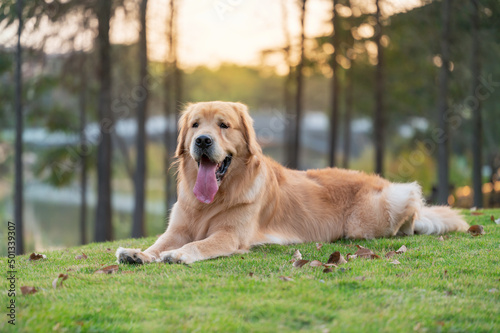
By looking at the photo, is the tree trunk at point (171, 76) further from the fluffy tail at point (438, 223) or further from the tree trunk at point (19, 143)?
the fluffy tail at point (438, 223)

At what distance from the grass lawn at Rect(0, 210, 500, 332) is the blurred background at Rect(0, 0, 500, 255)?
559cm

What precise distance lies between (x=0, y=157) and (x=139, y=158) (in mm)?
14738

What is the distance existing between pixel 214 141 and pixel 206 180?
0.42 meters

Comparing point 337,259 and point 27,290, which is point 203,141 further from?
point 27,290

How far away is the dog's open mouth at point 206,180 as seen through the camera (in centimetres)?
Result: 546

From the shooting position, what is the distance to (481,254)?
16.7 ft

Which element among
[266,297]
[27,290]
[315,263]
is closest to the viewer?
[266,297]

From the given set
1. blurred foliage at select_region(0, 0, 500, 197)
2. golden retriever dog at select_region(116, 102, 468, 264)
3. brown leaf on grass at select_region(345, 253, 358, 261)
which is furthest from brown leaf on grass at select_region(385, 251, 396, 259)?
blurred foliage at select_region(0, 0, 500, 197)

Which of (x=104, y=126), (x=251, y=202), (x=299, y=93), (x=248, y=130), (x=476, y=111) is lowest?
(x=251, y=202)

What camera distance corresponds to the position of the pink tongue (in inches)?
215

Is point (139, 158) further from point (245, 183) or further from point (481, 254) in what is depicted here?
point (481, 254)

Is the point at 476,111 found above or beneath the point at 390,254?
above

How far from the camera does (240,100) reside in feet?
52.0

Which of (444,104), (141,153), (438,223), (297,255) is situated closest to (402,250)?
(297,255)
